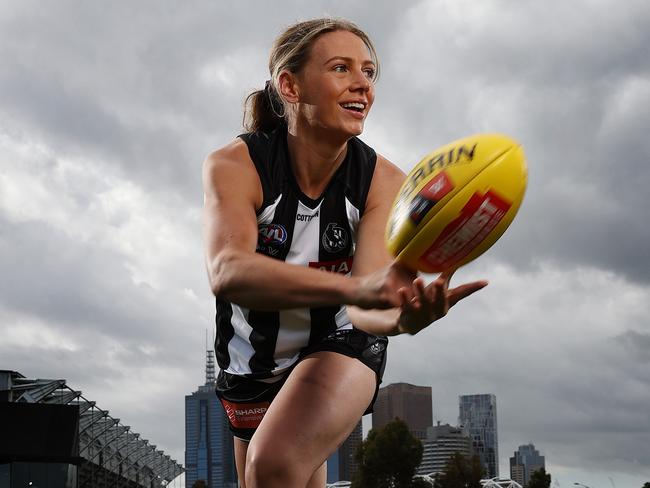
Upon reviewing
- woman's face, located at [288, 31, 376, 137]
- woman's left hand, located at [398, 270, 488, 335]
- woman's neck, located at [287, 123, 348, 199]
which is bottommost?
woman's left hand, located at [398, 270, 488, 335]

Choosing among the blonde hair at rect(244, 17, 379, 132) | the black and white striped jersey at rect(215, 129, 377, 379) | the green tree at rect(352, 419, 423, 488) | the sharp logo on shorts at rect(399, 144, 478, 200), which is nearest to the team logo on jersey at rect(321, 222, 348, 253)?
the black and white striped jersey at rect(215, 129, 377, 379)

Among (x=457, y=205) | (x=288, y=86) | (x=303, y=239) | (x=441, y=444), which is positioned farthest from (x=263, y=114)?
(x=441, y=444)

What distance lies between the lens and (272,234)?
5961 mm

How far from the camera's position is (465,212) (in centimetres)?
485

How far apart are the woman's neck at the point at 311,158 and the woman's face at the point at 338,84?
19 centimetres

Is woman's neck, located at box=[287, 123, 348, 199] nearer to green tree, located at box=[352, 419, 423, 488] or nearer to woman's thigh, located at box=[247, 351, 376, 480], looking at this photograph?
woman's thigh, located at box=[247, 351, 376, 480]

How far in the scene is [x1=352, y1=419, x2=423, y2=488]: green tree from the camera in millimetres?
62562

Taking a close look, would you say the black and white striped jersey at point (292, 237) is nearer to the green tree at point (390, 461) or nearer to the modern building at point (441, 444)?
the green tree at point (390, 461)

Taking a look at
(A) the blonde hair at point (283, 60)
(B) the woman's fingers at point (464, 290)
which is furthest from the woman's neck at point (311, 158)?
(B) the woman's fingers at point (464, 290)

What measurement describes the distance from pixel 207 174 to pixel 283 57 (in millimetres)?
888

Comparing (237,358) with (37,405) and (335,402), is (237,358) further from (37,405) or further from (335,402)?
(37,405)

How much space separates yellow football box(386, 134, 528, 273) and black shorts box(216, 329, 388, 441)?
114 cm

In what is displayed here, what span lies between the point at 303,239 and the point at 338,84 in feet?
3.23

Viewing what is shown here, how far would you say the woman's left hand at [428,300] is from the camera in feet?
14.9
